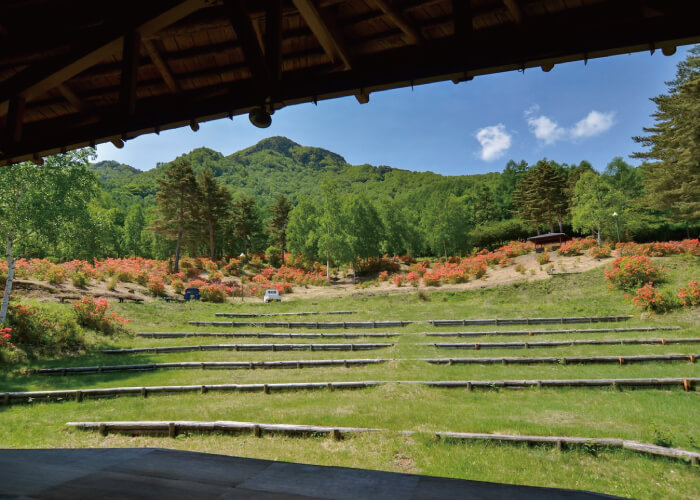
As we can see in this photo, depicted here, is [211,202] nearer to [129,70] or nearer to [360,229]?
[360,229]

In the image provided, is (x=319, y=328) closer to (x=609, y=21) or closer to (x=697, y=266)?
(x=609, y=21)

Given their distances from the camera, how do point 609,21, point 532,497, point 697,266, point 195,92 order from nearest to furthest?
point 532,497, point 609,21, point 195,92, point 697,266

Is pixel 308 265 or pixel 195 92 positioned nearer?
pixel 195 92

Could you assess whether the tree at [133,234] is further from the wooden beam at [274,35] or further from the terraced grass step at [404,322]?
the wooden beam at [274,35]

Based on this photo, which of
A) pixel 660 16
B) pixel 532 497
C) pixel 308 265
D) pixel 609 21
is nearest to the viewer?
pixel 532 497

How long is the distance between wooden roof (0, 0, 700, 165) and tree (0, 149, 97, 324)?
642 inches

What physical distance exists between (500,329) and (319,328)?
11618mm

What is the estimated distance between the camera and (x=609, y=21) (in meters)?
3.39

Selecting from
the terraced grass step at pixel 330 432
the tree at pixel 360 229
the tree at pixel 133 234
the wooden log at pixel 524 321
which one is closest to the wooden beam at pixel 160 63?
the terraced grass step at pixel 330 432

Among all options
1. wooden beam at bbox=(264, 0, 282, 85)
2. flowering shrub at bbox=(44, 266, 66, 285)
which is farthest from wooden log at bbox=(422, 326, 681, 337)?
flowering shrub at bbox=(44, 266, 66, 285)

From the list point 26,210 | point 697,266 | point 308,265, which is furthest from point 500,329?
point 308,265

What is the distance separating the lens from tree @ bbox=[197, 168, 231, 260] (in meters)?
51.3

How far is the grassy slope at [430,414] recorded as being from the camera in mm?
6719

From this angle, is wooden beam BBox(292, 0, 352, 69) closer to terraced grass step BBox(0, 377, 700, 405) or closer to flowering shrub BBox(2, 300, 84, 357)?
terraced grass step BBox(0, 377, 700, 405)
